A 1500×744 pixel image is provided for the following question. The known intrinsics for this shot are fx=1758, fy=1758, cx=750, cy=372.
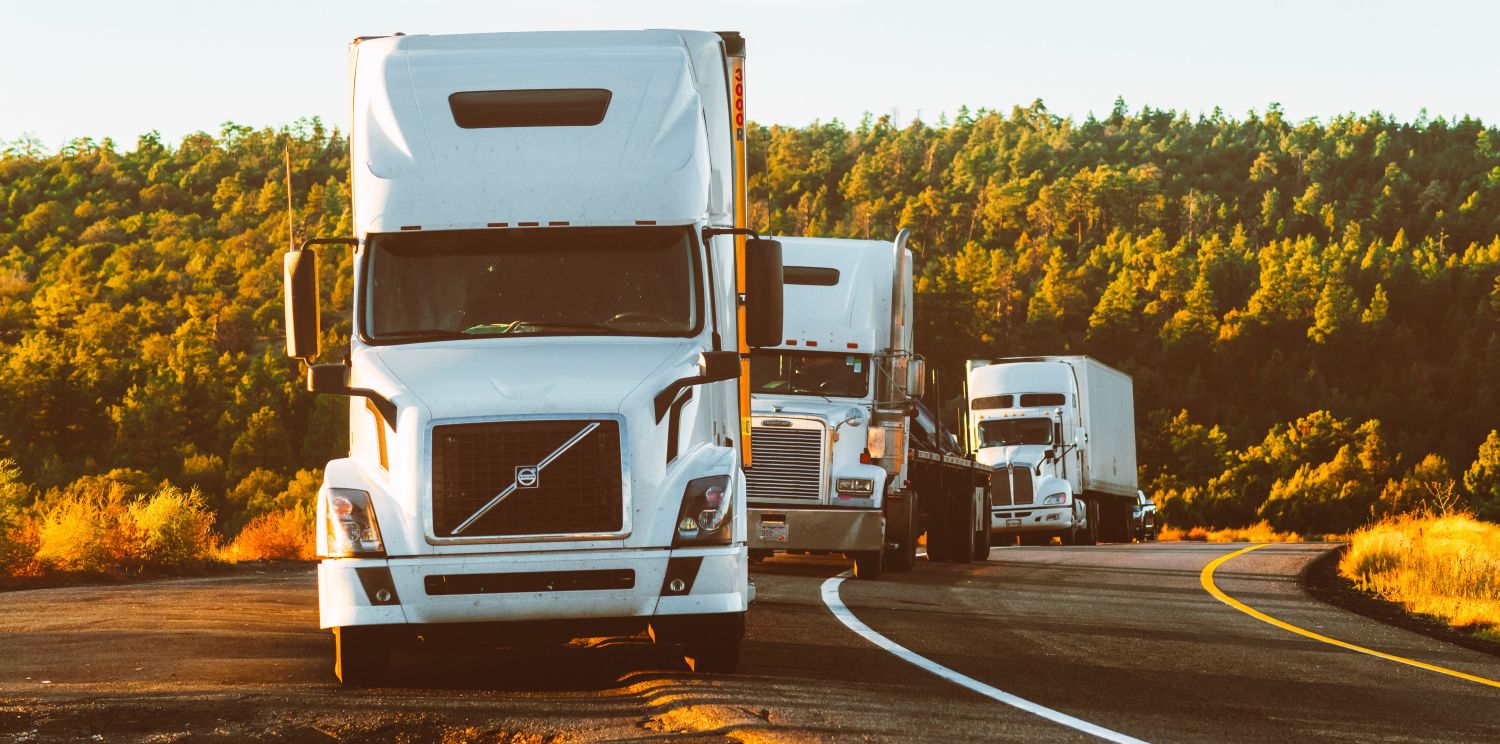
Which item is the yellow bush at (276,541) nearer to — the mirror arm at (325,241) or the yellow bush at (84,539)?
the yellow bush at (84,539)

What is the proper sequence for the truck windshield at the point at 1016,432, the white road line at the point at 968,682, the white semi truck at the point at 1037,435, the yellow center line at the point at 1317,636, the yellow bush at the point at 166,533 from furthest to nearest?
the truck windshield at the point at 1016,432 → the white semi truck at the point at 1037,435 → the yellow bush at the point at 166,533 → the yellow center line at the point at 1317,636 → the white road line at the point at 968,682

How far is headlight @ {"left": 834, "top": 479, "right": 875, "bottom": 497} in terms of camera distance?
2016 centimetres

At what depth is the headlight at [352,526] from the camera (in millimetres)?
9703

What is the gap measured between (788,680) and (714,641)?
19.2 inches

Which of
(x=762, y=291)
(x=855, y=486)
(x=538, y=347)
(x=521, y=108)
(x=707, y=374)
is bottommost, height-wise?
(x=855, y=486)

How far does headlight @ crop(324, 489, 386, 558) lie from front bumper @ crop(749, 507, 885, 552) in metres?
10.6

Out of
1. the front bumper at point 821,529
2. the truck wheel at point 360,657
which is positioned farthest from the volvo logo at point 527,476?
the front bumper at point 821,529

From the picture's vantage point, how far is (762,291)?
11000 mm

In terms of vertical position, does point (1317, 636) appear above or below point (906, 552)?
below

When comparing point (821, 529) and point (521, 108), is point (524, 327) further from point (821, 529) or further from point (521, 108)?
point (821, 529)

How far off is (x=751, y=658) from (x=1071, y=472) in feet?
93.5

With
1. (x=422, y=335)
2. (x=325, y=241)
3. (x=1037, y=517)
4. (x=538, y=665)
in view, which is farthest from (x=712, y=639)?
(x=1037, y=517)

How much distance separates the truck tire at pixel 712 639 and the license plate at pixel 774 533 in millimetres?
9559

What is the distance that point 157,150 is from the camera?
12838 centimetres
